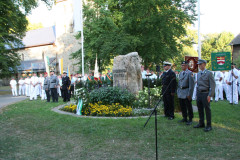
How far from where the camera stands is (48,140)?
5.86 m

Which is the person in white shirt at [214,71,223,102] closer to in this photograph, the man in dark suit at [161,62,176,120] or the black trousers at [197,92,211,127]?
the man in dark suit at [161,62,176,120]

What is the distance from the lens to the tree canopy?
1992 centimetres

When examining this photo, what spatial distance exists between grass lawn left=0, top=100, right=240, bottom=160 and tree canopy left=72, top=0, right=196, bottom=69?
44.6 ft

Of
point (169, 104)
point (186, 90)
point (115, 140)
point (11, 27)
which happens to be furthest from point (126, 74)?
point (11, 27)

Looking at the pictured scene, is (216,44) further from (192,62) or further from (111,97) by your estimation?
(111,97)

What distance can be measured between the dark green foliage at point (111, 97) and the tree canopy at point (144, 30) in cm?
1162

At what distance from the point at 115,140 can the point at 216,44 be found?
2321 inches

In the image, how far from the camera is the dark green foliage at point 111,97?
30.6 ft

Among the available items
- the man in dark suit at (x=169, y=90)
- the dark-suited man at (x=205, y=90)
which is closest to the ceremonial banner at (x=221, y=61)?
the man in dark suit at (x=169, y=90)

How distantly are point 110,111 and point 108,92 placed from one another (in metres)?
1.02

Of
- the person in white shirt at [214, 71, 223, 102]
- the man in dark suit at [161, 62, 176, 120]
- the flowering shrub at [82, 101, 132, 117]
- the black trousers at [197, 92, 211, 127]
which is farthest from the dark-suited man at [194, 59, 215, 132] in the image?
the person in white shirt at [214, 71, 223, 102]

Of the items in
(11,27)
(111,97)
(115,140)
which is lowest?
(115,140)

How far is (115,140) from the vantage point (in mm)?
5609

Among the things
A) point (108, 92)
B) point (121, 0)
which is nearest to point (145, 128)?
point (108, 92)
